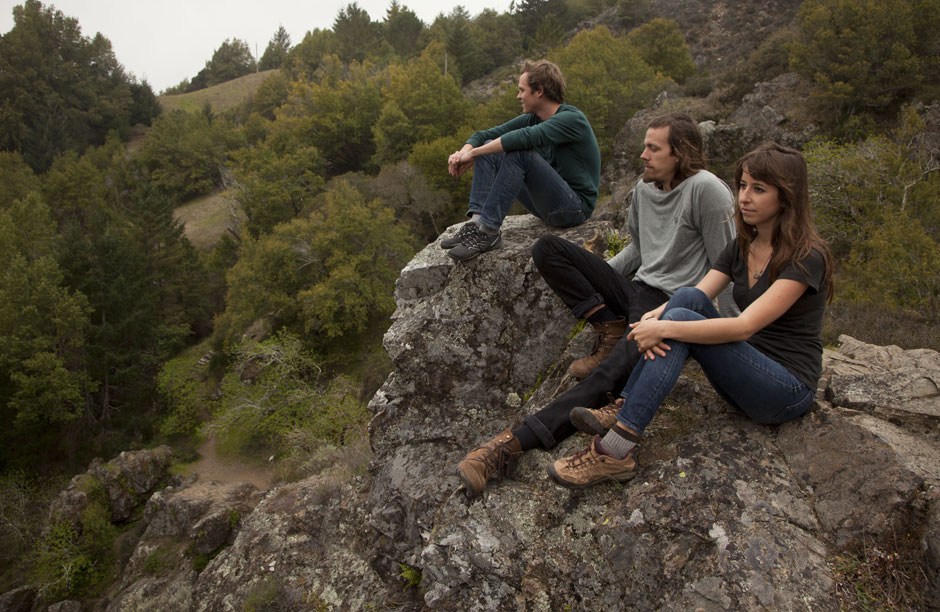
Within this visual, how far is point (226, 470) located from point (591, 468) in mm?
21541

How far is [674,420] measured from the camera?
3.55 meters

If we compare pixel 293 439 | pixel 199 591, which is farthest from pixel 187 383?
pixel 199 591

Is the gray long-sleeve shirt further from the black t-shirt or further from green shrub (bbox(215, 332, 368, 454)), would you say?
green shrub (bbox(215, 332, 368, 454))

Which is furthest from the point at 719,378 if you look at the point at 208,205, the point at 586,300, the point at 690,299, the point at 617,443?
the point at 208,205

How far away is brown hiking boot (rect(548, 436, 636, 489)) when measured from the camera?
3.22 meters

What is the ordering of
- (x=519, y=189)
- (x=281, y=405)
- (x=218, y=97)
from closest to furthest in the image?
(x=519, y=189) → (x=281, y=405) → (x=218, y=97)

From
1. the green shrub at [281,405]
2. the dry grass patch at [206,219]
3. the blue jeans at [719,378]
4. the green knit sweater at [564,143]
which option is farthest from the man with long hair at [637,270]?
the dry grass patch at [206,219]

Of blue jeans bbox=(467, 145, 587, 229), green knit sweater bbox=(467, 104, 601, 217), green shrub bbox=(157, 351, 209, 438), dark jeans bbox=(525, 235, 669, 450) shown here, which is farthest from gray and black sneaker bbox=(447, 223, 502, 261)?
green shrub bbox=(157, 351, 209, 438)

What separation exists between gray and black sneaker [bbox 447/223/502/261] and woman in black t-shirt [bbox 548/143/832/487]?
98.8 inches

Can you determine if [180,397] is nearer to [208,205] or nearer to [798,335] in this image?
[798,335]

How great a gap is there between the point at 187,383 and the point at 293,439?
11225 mm

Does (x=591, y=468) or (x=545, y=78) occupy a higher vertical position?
(x=545, y=78)

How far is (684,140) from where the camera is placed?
3.83 meters

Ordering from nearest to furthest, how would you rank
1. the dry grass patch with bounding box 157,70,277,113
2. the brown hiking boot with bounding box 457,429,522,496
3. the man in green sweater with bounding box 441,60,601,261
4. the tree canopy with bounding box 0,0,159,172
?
1. the brown hiking boot with bounding box 457,429,522,496
2. the man in green sweater with bounding box 441,60,601,261
3. the tree canopy with bounding box 0,0,159,172
4. the dry grass patch with bounding box 157,70,277,113
